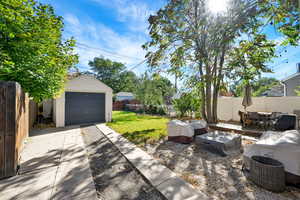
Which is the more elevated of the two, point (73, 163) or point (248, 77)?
point (248, 77)

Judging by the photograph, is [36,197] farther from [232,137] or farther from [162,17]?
[162,17]

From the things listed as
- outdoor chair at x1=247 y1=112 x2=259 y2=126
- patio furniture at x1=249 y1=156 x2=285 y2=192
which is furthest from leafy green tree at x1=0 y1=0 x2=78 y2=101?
outdoor chair at x1=247 y1=112 x2=259 y2=126

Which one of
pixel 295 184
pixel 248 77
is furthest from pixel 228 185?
pixel 248 77

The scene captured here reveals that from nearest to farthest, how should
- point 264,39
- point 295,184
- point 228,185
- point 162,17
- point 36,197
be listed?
point 36,197, point 295,184, point 228,185, point 264,39, point 162,17

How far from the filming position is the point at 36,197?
6.73 feet

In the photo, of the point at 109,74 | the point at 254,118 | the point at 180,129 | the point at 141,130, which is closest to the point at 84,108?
the point at 141,130

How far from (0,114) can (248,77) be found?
8450mm

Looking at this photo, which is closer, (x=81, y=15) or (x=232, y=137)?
(x=232, y=137)

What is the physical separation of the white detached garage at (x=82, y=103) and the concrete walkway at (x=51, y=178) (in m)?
4.38

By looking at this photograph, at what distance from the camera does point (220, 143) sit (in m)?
3.68

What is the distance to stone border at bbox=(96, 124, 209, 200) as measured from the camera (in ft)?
6.84

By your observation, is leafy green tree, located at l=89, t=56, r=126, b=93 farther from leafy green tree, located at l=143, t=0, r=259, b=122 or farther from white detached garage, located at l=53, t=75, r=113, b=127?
leafy green tree, located at l=143, t=0, r=259, b=122

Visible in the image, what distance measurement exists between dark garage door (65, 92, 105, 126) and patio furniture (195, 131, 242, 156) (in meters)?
7.58

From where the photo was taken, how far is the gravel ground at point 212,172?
209 centimetres
